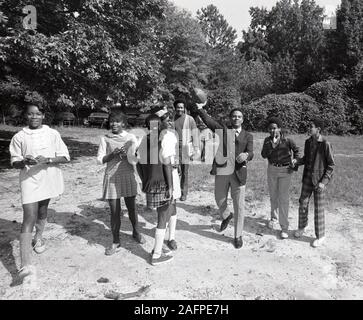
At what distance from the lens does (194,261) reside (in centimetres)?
450

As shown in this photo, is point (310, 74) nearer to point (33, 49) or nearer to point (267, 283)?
point (33, 49)

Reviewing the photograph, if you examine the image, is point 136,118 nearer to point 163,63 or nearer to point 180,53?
point 163,63

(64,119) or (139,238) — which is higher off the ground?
(64,119)

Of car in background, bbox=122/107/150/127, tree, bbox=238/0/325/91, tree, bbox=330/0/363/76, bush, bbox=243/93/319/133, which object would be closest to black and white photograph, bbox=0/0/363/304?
bush, bbox=243/93/319/133

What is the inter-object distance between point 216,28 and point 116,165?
58281 mm

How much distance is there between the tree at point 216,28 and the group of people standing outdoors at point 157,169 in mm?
54952

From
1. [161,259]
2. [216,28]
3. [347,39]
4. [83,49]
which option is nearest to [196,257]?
[161,259]

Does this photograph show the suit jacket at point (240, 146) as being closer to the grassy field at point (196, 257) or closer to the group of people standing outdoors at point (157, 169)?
the group of people standing outdoors at point (157, 169)

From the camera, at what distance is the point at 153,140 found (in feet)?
14.2

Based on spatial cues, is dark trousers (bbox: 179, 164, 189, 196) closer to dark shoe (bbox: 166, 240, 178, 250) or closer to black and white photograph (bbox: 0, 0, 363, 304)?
black and white photograph (bbox: 0, 0, 363, 304)

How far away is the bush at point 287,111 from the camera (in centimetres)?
2377

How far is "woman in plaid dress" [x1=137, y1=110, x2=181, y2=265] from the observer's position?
4.31 metres

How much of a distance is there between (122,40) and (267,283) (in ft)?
36.0
